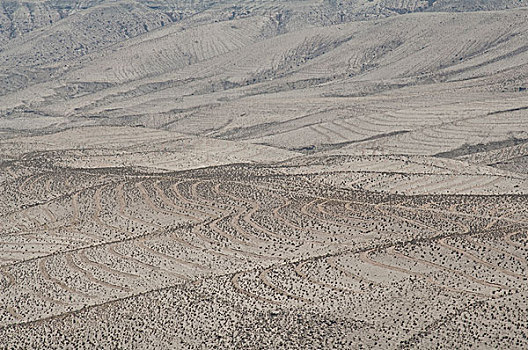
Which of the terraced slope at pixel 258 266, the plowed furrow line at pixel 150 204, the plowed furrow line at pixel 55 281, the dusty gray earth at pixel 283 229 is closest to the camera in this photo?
the terraced slope at pixel 258 266

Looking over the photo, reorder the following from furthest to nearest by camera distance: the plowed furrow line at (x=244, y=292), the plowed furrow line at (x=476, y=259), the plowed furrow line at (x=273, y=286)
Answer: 1. the plowed furrow line at (x=476, y=259)
2. the plowed furrow line at (x=273, y=286)
3. the plowed furrow line at (x=244, y=292)

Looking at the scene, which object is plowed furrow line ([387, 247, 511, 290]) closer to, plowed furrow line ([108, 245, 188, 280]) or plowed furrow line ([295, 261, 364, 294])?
plowed furrow line ([295, 261, 364, 294])

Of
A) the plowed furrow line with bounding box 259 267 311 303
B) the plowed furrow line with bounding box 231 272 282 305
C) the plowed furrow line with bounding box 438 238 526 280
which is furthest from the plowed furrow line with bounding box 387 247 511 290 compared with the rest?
the plowed furrow line with bounding box 231 272 282 305

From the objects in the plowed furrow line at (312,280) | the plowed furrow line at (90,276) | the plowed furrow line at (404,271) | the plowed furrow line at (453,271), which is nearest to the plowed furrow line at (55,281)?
the plowed furrow line at (90,276)

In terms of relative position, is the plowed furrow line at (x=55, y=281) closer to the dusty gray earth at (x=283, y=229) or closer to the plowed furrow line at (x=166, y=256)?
the dusty gray earth at (x=283, y=229)

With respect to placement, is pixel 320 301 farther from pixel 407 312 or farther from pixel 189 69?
pixel 189 69

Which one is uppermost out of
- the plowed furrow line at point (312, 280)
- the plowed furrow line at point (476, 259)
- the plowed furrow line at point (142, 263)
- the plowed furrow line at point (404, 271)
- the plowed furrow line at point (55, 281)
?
the plowed furrow line at point (476, 259)

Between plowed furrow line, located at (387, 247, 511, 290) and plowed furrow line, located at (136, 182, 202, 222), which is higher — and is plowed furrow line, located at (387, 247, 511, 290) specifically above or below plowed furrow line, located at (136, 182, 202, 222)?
below

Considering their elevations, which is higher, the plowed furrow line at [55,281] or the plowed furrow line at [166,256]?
the plowed furrow line at [166,256]

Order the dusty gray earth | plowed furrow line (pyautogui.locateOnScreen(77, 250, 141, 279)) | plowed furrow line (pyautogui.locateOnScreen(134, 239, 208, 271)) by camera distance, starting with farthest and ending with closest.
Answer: plowed furrow line (pyautogui.locateOnScreen(134, 239, 208, 271))
plowed furrow line (pyautogui.locateOnScreen(77, 250, 141, 279))
the dusty gray earth

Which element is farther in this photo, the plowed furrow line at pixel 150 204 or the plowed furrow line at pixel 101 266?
the plowed furrow line at pixel 150 204

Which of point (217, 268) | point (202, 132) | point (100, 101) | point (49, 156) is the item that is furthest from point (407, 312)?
point (100, 101)
